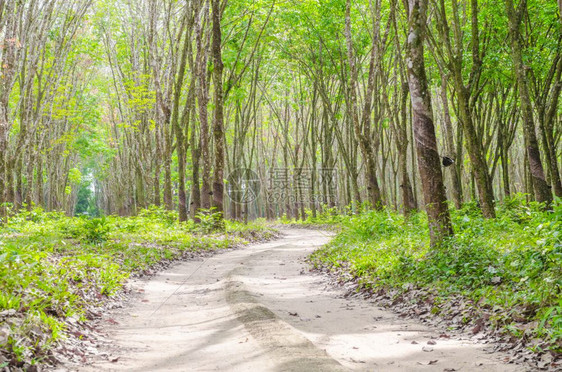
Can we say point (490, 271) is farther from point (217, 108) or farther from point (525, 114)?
point (217, 108)

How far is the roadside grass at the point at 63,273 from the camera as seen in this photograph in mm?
4224

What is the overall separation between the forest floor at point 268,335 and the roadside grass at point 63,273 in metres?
0.42

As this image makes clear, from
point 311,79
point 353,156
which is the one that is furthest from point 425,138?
point 311,79

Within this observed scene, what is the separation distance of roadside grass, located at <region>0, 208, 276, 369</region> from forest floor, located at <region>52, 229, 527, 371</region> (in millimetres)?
425

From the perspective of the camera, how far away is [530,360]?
13.1ft

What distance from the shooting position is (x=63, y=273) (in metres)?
6.45

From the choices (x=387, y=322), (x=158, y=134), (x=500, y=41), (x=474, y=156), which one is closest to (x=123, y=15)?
(x=158, y=134)

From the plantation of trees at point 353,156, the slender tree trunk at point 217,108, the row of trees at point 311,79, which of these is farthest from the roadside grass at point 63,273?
the row of trees at point 311,79

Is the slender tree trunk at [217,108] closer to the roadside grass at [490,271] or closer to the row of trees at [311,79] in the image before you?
the row of trees at [311,79]

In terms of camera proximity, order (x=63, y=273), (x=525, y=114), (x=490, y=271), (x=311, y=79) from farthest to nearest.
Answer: (x=311, y=79) → (x=525, y=114) → (x=63, y=273) → (x=490, y=271)

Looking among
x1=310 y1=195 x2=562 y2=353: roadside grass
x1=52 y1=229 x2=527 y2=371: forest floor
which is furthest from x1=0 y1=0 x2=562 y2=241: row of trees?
x1=52 y1=229 x2=527 y2=371: forest floor

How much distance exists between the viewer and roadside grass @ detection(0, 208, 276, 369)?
13.9ft

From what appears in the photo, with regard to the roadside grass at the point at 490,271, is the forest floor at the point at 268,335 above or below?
below

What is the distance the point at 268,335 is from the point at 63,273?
129 inches
